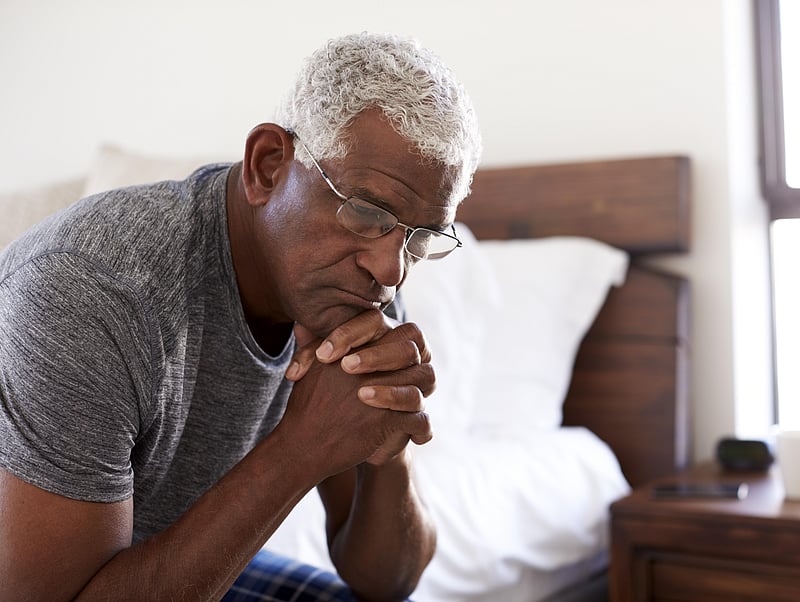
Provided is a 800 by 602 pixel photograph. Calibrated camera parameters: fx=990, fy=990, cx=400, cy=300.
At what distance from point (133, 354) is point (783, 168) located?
6.42ft

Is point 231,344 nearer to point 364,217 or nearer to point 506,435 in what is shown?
point 364,217

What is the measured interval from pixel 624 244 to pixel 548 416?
0.46 meters

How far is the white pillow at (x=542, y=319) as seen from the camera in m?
2.18

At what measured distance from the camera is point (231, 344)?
110cm

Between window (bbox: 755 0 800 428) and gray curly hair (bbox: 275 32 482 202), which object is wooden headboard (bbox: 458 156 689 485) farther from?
gray curly hair (bbox: 275 32 482 202)

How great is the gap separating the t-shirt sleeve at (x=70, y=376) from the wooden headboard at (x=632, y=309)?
149 cm

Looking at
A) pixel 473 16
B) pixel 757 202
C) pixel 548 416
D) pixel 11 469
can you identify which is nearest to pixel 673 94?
pixel 757 202

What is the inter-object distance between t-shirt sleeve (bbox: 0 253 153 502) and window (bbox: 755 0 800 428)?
1.93 metres

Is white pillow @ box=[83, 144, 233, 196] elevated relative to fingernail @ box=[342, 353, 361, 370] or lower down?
elevated

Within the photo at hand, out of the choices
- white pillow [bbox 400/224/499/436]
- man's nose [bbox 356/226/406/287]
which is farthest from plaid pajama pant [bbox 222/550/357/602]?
white pillow [bbox 400/224/499/436]

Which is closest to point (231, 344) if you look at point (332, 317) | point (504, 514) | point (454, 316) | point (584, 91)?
point (332, 317)

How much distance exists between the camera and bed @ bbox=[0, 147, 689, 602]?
1.86m

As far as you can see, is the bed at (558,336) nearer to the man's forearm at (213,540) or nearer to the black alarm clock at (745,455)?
the black alarm clock at (745,455)

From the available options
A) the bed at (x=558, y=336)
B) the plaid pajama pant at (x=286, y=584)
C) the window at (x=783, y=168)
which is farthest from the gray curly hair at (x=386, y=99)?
the window at (x=783, y=168)
